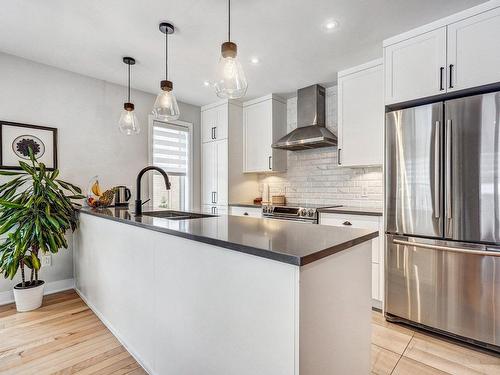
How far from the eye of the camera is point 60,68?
3.08 meters

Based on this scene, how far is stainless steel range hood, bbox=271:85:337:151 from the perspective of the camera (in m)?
3.42

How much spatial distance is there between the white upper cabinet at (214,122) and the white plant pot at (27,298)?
285 cm

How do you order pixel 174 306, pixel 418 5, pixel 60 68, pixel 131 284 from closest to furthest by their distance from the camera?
pixel 174 306 → pixel 131 284 → pixel 418 5 → pixel 60 68

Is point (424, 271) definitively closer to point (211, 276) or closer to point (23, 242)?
point (211, 276)

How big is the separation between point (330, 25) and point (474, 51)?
109cm

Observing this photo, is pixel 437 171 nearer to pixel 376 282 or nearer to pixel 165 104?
pixel 376 282

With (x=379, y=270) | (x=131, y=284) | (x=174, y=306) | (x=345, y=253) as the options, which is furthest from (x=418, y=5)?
(x=131, y=284)

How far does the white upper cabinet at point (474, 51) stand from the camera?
1.94 m

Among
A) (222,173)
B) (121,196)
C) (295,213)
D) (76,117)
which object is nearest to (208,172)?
(222,173)

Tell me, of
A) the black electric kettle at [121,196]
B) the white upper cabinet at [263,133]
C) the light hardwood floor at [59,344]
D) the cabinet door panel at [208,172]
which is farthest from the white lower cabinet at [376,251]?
the black electric kettle at [121,196]

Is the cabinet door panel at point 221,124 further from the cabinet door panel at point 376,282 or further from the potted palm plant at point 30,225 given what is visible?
the cabinet door panel at point 376,282

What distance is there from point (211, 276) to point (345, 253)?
594 millimetres

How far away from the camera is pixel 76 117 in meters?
3.20

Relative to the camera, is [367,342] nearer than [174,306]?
Yes
